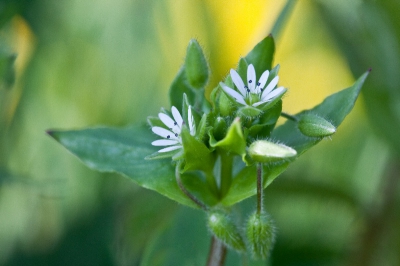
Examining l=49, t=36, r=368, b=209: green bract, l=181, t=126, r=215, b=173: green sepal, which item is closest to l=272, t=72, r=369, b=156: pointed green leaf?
l=49, t=36, r=368, b=209: green bract

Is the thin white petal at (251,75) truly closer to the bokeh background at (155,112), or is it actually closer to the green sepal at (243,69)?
the green sepal at (243,69)

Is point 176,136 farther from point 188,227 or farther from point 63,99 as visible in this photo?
point 63,99

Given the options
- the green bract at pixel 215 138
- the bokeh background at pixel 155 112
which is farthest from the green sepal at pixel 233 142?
the bokeh background at pixel 155 112

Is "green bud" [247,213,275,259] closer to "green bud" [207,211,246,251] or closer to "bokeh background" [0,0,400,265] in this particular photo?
"green bud" [207,211,246,251]

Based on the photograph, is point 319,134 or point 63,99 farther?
point 63,99

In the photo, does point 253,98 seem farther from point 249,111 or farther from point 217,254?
point 217,254

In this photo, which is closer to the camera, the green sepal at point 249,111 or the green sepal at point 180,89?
the green sepal at point 249,111

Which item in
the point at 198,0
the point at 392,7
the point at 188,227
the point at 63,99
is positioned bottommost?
the point at 188,227

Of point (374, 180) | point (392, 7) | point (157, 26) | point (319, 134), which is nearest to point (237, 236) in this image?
point (319, 134)
